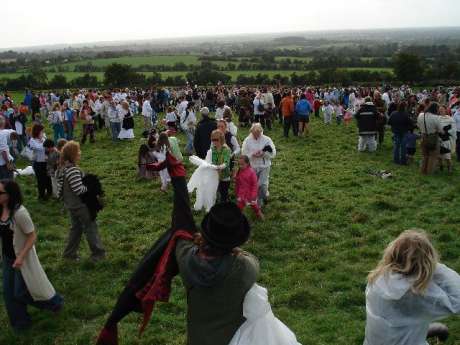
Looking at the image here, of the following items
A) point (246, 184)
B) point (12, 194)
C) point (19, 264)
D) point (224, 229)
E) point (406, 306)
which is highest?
point (224, 229)

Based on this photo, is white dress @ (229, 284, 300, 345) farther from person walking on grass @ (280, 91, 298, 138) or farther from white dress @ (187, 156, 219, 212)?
person walking on grass @ (280, 91, 298, 138)

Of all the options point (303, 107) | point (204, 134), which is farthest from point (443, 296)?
point (303, 107)

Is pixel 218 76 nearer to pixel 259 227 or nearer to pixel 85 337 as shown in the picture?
pixel 259 227

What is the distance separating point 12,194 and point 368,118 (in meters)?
12.8

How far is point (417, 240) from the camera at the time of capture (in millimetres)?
3605

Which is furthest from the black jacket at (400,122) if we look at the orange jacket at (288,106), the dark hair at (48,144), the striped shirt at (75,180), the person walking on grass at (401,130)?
the striped shirt at (75,180)

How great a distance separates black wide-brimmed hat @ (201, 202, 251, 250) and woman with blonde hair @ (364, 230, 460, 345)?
1161mm

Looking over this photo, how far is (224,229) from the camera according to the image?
3205 millimetres

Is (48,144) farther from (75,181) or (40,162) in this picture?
(75,181)

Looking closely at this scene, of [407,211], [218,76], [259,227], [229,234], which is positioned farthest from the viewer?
[218,76]

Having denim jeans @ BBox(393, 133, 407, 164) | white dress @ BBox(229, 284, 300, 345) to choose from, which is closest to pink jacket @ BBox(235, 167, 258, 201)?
white dress @ BBox(229, 284, 300, 345)

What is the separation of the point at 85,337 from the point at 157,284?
10.4 feet

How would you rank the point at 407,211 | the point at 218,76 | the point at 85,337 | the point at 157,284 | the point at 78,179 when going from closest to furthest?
1. the point at 157,284
2. the point at 85,337
3. the point at 78,179
4. the point at 407,211
5. the point at 218,76

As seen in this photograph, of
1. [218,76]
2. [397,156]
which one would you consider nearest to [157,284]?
[397,156]
